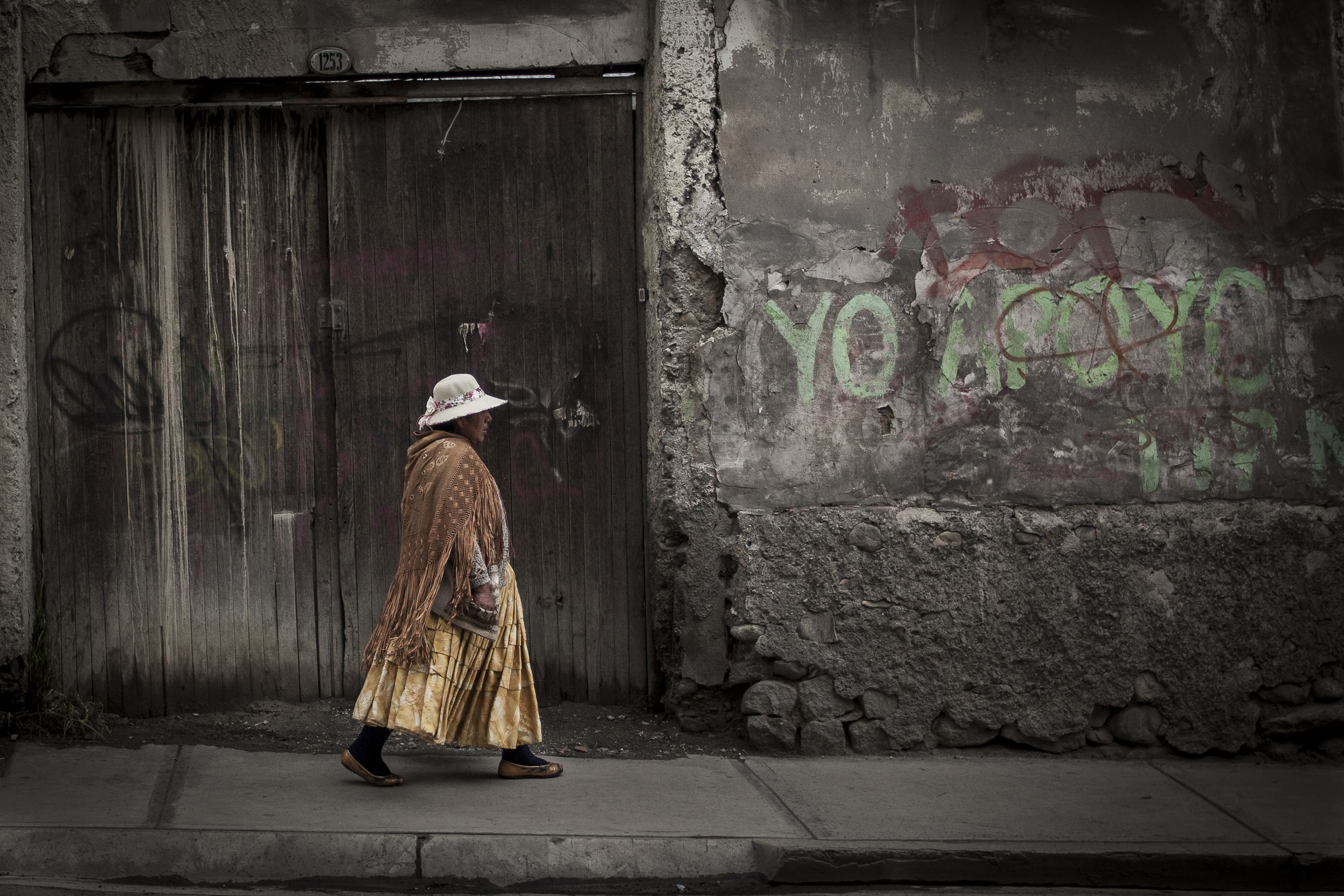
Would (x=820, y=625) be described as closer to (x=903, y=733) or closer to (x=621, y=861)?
(x=903, y=733)

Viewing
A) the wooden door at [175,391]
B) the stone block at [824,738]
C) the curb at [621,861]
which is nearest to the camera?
the curb at [621,861]

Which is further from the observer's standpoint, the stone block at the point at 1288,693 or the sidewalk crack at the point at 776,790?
the stone block at the point at 1288,693

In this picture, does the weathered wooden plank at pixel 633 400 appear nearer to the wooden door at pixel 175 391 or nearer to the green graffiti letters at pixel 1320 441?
the wooden door at pixel 175 391

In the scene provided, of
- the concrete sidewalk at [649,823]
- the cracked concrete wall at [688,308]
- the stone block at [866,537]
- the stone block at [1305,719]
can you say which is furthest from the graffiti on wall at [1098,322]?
the concrete sidewalk at [649,823]

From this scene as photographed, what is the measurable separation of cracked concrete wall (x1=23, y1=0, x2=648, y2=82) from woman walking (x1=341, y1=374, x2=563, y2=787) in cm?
180

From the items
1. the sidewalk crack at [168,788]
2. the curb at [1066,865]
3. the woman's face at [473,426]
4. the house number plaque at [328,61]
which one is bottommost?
the curb at [1066,865]

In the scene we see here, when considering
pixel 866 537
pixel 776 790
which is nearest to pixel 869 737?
pixel 776 790

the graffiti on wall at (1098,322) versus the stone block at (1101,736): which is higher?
the graffiti on wall at (1098,322)

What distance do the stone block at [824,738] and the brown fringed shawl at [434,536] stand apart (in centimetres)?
163

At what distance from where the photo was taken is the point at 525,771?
456 cm

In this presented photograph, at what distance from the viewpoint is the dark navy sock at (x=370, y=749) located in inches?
171

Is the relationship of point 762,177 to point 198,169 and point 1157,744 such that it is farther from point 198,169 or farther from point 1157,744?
point 1157,744

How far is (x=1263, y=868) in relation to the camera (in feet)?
13.1

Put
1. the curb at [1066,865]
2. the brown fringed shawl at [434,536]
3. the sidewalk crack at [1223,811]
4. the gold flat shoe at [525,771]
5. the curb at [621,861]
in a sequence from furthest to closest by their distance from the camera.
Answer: the gold flat shoe at [525,771] → the brown fringed shawl at [434,536] → the sidewalk crack at [1223,811] → the curb at [1066,865] → the curb at [621,861]
